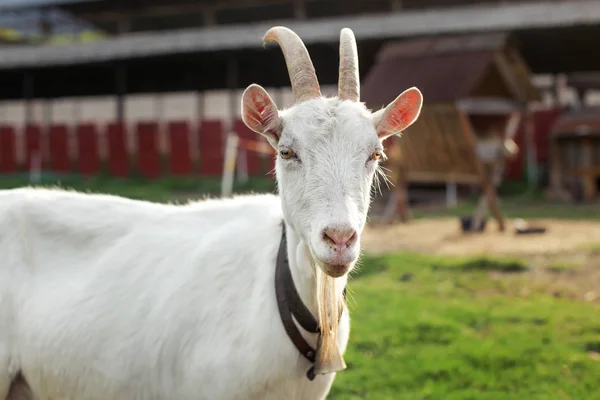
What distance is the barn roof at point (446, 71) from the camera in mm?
9391

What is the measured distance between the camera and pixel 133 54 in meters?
17.5

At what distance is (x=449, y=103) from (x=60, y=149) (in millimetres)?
14259

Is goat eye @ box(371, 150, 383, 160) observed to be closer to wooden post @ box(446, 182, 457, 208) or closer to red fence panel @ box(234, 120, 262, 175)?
wooden post @ box(446, 182, 457, 208)

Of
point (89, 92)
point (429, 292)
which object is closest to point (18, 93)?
point (89, 92)

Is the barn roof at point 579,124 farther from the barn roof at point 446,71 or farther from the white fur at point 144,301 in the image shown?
the white fur at point 144,301

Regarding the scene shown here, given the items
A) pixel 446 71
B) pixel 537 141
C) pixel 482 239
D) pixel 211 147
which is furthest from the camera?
pixel 211 147

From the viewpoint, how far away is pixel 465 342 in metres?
4.49

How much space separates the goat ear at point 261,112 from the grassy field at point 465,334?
995 mm

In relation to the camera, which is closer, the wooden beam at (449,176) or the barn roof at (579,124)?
the wooden beam at (449,176)

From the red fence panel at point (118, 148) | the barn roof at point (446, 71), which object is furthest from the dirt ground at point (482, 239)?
the red fence panel at point (118, 148)

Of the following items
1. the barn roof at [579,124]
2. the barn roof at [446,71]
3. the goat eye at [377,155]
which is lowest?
the barn roof at [579,124]

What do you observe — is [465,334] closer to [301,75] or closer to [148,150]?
[301,75]

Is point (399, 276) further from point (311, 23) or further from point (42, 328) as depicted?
point (311, 23)

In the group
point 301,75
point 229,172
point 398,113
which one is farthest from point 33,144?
point 398,113
